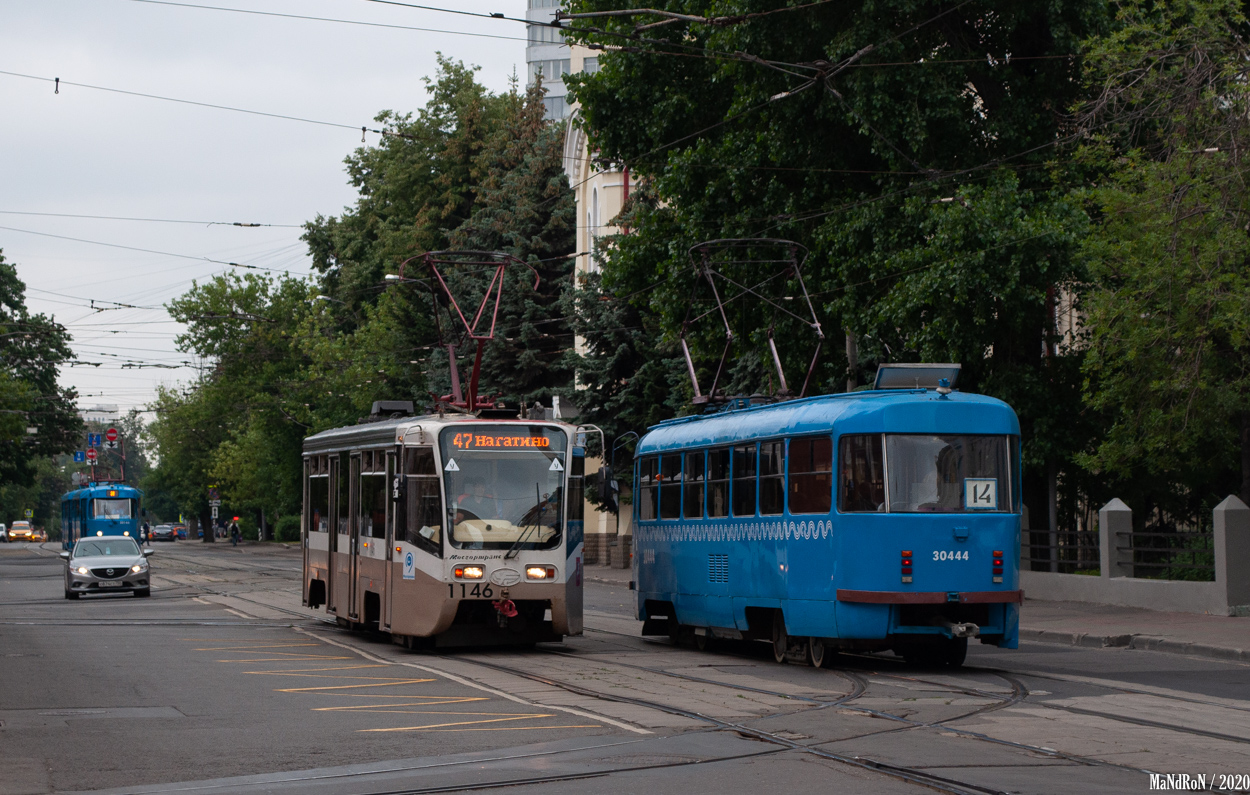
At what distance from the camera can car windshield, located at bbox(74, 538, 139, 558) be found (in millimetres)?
35406

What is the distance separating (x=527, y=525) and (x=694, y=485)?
2.65 meters

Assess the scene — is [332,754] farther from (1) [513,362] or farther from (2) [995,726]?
(1) [513,362]

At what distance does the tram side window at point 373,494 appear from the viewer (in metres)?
20.0

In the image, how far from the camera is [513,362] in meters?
52.3

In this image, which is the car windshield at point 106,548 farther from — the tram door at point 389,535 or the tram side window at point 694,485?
the tram side window at point 694,485

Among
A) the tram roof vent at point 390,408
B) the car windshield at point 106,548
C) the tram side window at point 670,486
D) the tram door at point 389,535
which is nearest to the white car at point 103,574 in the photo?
the car windshield at point 106,548

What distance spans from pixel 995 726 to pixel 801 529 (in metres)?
5.68

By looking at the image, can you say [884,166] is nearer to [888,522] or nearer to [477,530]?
[477,530]

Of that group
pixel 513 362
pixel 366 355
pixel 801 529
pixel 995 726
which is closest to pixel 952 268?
pixel 801 529

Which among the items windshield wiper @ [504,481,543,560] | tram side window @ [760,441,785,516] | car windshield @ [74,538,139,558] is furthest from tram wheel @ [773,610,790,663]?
car windshield @ [74,538,139,558]

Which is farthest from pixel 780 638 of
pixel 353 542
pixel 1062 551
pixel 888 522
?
pixel 1062 551

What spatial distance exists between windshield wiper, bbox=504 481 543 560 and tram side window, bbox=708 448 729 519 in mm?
2274

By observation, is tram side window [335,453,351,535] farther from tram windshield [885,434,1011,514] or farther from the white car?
the white car

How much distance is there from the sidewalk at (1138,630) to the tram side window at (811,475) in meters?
5.63
